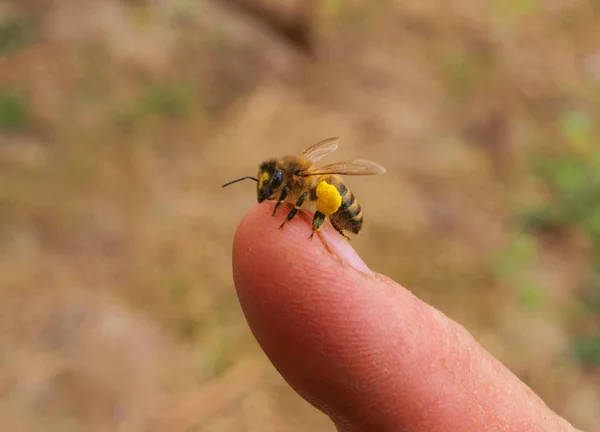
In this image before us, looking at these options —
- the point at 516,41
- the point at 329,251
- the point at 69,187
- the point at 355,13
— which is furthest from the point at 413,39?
the point at 329,251

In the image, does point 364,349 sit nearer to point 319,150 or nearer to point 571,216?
point 319,150

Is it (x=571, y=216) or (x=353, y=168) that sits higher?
(x=571, y=216)

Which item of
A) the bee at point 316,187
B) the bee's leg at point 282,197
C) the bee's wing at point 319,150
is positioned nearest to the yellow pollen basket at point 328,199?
the bee at point 316,187

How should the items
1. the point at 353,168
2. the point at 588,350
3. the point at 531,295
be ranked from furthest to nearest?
1. the point at 531,295
2. the point at 588,350
3. the point at 353,168

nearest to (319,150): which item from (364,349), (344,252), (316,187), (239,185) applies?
(316,187)

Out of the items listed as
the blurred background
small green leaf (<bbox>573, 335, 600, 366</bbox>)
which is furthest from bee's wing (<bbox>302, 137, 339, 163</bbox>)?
small green leaf (<bbox>573, 335, 600, 366</bbox>)

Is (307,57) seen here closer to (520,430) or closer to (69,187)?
(69,187)

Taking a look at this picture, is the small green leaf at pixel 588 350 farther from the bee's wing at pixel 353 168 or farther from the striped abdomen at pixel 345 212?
the bee's wing at pixel 353 168

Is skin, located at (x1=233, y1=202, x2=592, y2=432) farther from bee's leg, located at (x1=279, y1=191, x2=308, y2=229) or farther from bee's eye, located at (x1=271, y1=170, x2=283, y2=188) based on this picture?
bee's eye, located at (x1=271, y1=170, x2=283, y2=188)
